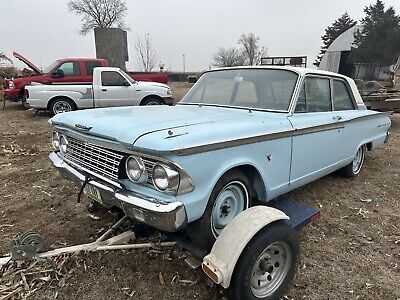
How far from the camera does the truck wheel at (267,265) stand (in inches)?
86.0

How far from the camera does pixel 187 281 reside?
8.66 ft

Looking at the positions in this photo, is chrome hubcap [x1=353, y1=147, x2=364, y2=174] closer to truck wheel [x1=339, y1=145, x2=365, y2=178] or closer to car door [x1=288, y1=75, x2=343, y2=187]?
truck wheel [x1=339, y1=145, x2=365, y2=178]

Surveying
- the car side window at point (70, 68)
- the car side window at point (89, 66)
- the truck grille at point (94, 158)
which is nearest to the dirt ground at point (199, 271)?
the truck grille at point (94, 158)

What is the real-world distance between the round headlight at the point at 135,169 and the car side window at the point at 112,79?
887 centimetres

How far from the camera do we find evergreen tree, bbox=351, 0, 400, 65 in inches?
1273

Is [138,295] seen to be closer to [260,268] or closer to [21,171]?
[260,268]

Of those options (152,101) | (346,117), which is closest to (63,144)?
(346,117)

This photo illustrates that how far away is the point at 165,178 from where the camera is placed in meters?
2.24

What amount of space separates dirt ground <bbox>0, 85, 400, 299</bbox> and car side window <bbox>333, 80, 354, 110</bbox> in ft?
3.85

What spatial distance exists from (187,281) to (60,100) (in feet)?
30.8

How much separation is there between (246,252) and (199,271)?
745mm

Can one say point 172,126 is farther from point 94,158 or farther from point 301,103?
point 301,103

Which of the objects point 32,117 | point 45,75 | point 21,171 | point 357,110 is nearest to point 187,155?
point 357,110

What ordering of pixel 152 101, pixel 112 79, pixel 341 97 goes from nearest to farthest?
pixel 341 97, pixel 112 79, pixel 152 101
